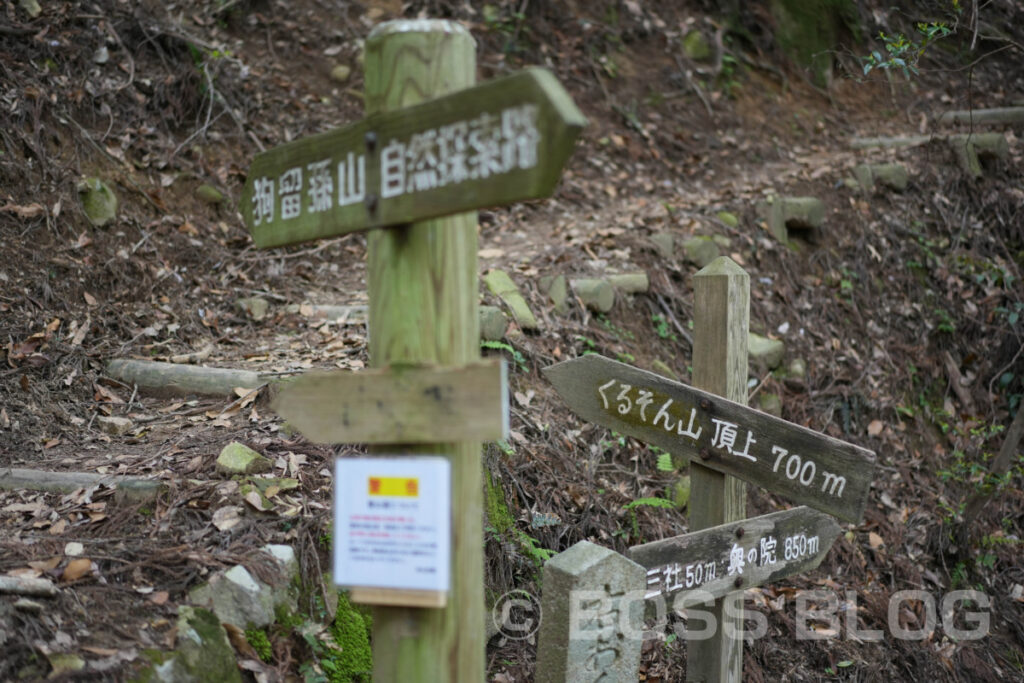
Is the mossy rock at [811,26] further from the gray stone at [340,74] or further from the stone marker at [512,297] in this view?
the stone marker at [512,297]

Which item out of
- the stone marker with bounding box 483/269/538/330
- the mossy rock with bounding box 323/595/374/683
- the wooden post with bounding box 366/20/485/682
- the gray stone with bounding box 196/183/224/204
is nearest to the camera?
the wooden post with bounding box 366/20/485/682

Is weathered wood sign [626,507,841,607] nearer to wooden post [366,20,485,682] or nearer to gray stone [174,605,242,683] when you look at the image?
wooden post [366,20,485,682]

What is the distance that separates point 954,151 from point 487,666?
726 centimetres

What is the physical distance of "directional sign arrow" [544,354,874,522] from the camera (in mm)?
3172

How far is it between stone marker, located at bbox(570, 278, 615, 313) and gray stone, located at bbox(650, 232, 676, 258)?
90 cm

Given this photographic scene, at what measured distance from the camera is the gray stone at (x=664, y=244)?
21.5 ft

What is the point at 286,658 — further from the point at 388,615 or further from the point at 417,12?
the point at 417,12

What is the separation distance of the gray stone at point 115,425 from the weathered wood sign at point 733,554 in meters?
2.79

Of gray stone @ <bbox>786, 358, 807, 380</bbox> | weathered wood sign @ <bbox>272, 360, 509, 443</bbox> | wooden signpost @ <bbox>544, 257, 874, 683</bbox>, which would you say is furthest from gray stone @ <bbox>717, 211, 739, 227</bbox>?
weathered wood sign @ <bbox>272, 360, 509, 443</bbox>

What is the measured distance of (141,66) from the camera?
7.01 meters

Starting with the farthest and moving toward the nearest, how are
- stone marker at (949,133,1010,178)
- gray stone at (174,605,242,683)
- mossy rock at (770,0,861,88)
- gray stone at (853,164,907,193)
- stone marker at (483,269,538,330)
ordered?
mossy rock at (770,0,861,88) → stone marker at (949,133,1010,178) → gray stone at (853,164,907,193) → stone marker at (483,269,538,330) → gray stone at (174,605,242,683)

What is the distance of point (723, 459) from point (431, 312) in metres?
1.65

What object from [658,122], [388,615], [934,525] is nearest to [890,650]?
[934,525]

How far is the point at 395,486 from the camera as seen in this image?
2078mm
